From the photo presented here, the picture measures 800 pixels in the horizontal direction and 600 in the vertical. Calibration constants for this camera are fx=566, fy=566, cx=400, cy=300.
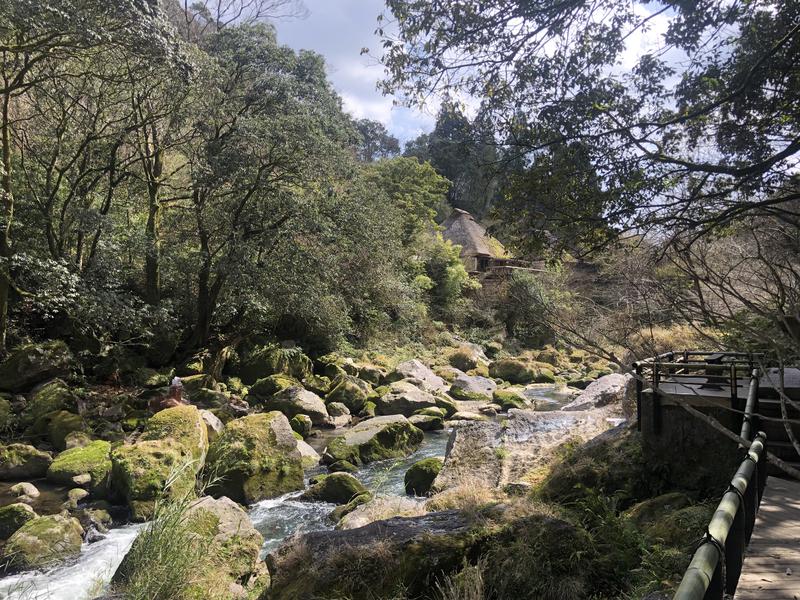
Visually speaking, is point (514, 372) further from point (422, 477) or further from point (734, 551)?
point (734, 551)

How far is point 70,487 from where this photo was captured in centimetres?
899

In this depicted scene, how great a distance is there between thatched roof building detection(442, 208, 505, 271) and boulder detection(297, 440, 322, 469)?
A: 83.5ft

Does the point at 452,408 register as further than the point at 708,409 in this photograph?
Yes

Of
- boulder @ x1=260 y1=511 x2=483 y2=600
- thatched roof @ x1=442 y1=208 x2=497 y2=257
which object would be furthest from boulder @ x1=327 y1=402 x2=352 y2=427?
thatched roof @ x1=442 y1=208 x2=497 y2=257

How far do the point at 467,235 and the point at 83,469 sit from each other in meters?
31.4

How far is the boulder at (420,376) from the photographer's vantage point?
19234mm

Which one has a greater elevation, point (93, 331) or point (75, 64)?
point (75, 64)

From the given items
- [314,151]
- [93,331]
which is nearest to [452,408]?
[314,151]

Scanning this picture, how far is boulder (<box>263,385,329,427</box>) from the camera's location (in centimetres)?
1445

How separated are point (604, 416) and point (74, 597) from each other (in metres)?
9.32

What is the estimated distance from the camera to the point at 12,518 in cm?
737

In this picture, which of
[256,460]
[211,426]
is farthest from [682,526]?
[211,426]

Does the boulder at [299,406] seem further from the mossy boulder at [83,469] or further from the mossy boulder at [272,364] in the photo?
the mossy boulder at [83,469]

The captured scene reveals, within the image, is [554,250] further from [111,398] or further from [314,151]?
[111,398]
